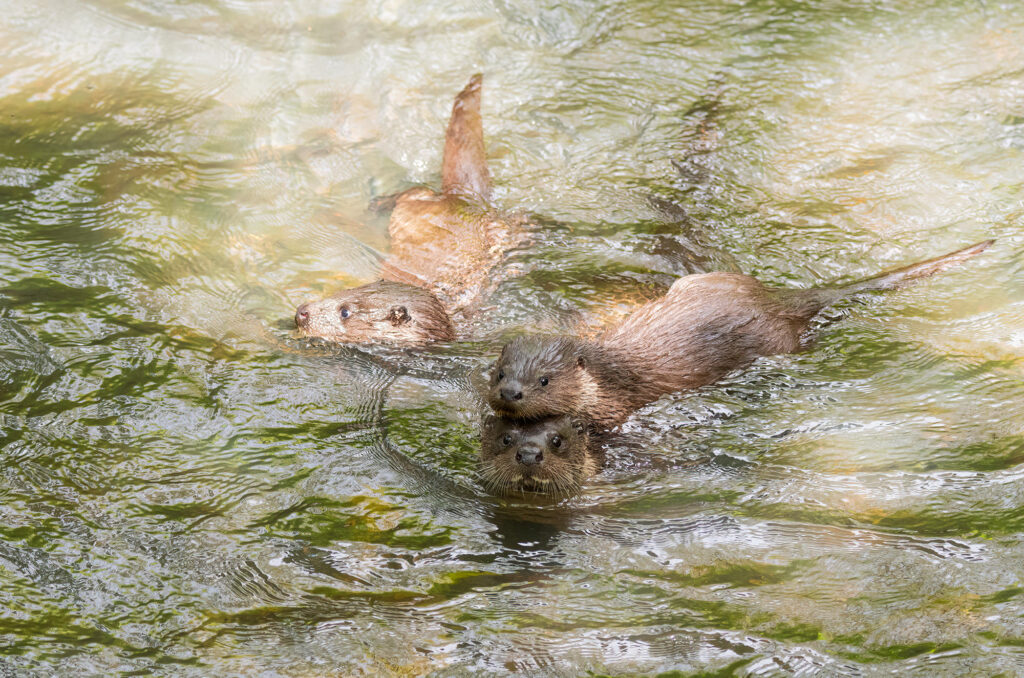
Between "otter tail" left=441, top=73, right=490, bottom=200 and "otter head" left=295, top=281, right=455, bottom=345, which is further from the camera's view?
"otter tail" left=441, top=73, right=490, bottom=200

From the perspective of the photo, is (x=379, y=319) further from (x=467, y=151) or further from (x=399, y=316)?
(x=467, y=151)

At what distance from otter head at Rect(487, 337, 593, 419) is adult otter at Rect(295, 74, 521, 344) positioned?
1.97ft

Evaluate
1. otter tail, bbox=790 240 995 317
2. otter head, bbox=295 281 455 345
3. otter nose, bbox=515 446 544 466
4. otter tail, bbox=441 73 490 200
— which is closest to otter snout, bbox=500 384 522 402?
otter nose, bbox=515 446 544 466

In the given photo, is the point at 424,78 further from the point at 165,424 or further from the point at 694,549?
the point at 694,549

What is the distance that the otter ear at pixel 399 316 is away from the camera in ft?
12.9

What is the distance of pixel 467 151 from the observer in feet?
15.2

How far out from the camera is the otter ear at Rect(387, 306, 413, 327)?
3.93 metres

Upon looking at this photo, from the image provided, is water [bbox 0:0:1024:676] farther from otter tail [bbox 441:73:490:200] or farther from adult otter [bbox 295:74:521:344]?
otter tail [bbox 441:73:490:200]

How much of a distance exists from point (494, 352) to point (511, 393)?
650 mm

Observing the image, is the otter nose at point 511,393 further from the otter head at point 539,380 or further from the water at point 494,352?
the water at point 494,352

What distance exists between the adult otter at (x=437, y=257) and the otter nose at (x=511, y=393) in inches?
28.8

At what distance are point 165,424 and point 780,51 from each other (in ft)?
13.0

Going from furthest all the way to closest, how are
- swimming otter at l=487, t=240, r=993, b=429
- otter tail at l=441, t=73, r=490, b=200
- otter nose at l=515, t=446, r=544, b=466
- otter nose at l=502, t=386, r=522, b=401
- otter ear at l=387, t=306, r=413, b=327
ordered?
otter tail at l=441, t=73, r=490, b=200 < otter ear at l=387, t=306, r=413, b=327 < swimming otter at l=487, t=240, r=993, b=429 < otter nose at l=502, t=386, r=522, b=401 < otter nose at l=515, t=446, r=544, b=466

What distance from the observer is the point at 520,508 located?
10.3ft
